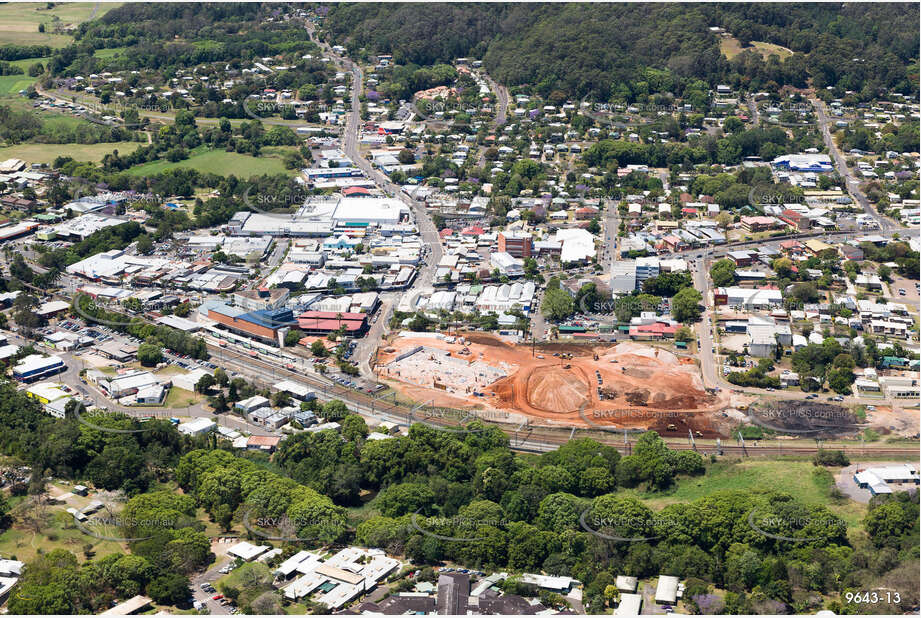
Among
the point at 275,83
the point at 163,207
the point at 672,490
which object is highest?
the point at 275,83

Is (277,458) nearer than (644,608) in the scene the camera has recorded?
No

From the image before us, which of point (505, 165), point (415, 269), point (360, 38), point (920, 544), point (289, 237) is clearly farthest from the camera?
point (360, 38)

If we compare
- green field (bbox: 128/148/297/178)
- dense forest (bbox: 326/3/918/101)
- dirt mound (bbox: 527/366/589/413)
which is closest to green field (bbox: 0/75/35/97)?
green field (bbox: 128/148/297/178)

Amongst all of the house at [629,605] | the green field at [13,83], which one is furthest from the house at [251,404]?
the green field at [13,83]

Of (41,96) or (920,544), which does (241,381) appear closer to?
(920,544)

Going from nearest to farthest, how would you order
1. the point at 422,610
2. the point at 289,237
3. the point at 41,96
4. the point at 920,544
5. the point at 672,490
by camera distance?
1. the point at 422,610
2. the point at 920,544
3. the point at 672,490
4. the point at 289,237
5. the point at 41,96

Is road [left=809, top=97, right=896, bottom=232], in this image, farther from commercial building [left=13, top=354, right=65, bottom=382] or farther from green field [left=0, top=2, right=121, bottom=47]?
green field [left=0, top=2, right=121, bottom=47]

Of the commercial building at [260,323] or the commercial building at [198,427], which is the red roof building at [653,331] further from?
the commercial building at [198,427]

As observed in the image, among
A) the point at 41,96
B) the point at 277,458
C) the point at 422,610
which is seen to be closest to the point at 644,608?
the point at 422,610
